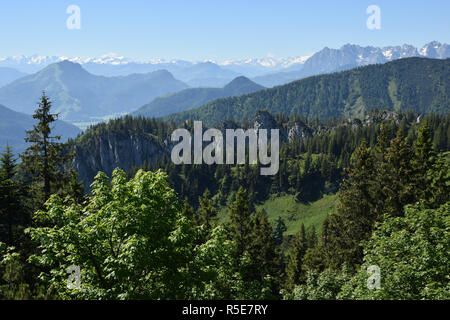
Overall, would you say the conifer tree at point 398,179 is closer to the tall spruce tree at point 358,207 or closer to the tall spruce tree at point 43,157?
the tall spruce tree at point 358,207

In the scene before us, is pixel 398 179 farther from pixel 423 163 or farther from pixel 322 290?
pixel 322 290

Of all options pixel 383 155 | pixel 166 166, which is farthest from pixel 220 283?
pixel 166 166

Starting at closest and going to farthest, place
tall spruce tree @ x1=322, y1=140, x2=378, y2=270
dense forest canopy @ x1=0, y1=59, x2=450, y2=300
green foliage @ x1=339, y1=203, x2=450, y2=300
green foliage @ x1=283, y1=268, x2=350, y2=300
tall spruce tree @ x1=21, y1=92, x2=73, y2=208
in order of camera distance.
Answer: dense forest canopy @ x1=0, y1=59, x2=450, y2=300, green foliage @ x1=339, y1=203, x2=450, y2=300, green foliage @ x1=283, y1=268, x2=350, y2=300, tall spruce tree @ x1=21, y1=92, x2=73, y2=208, tall spruce tree @ x1=322, y1=140, x2=378, y2=270

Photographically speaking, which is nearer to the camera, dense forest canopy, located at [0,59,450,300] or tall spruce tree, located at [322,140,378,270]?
dense forest canopy, located at [0,59,450,300]

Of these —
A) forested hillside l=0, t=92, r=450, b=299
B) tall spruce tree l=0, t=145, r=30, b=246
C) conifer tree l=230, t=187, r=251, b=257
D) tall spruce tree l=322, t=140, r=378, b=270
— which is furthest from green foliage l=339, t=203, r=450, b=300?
tall spruce tree l=0, t=145, r=30, b=246

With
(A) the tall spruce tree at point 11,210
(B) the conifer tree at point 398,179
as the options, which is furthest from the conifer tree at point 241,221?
(A) the tall spruce tree at point 11,210

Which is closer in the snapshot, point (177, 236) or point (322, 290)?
point (177, 236)

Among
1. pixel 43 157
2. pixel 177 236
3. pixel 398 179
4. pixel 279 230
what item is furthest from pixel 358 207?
pixel 279 230

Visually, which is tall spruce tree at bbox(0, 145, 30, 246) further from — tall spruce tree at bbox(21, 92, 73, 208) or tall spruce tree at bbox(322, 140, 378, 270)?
tall spruce tree at bbox(322, 140, 378, 270)

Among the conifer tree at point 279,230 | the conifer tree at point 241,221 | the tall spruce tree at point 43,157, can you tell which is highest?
the tall spruce tree at point 43,157

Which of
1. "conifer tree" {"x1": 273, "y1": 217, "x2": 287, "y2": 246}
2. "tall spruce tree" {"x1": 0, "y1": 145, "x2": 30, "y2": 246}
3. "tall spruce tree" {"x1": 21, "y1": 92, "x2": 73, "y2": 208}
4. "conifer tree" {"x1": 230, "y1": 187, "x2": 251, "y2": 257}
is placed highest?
"tall spruce tree" {"x1": 21, "y1": 92, "x2": 73, "y2": 208}
